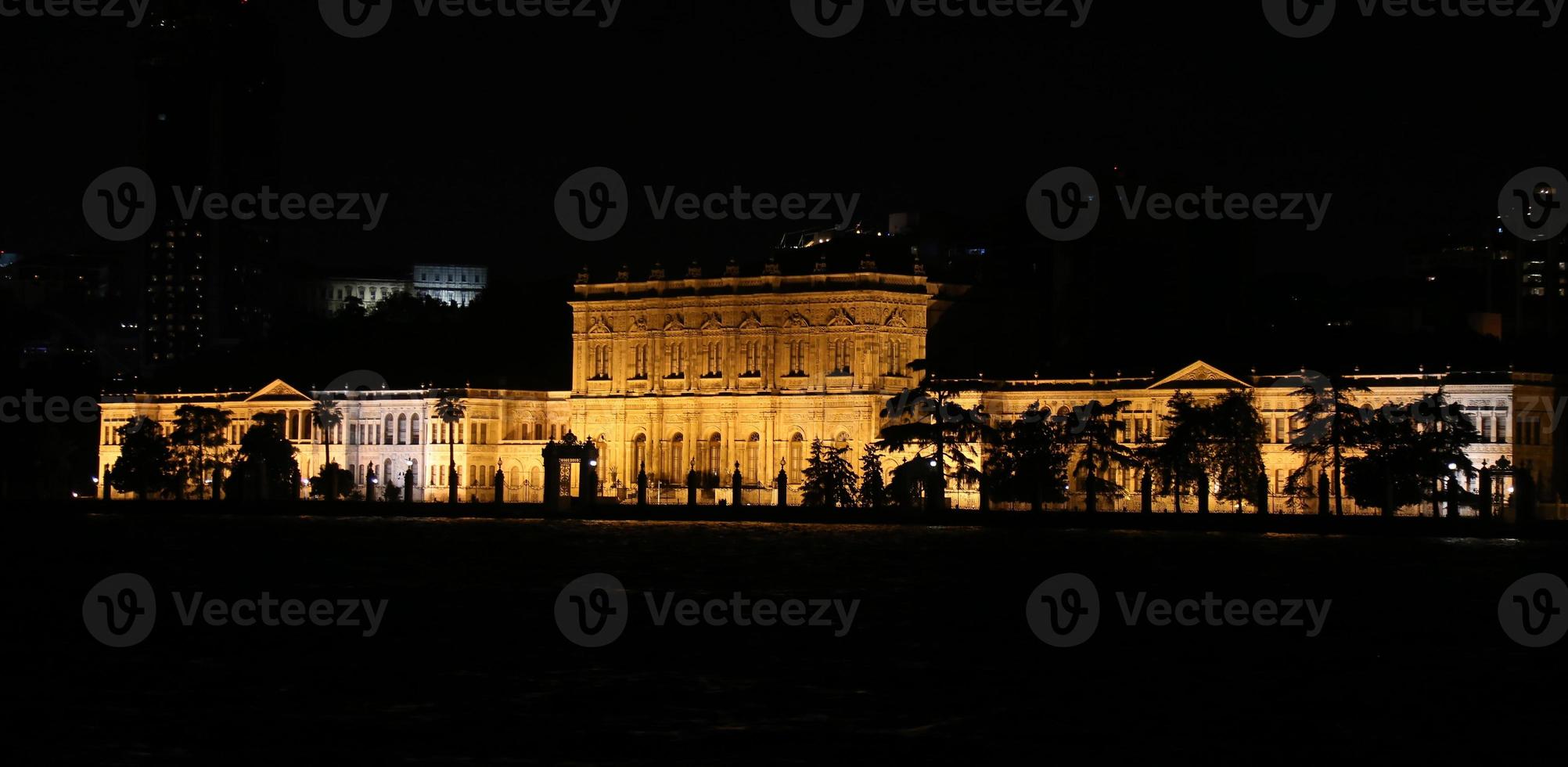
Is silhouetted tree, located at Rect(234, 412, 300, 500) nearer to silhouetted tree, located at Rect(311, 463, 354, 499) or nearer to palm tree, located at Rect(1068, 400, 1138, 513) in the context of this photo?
silhouetted tree, located at Rect(311, 463, 354, 499)

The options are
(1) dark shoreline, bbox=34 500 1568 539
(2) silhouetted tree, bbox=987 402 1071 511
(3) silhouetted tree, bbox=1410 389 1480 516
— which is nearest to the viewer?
(1) dark shoreline, bbox=34 500 1568 539

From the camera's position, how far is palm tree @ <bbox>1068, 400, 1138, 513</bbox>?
129500mm

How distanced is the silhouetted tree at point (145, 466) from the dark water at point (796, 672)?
2469 inches

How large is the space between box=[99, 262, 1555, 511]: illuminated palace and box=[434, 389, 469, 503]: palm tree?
1.60 feet

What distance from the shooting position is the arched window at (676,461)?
520 feet

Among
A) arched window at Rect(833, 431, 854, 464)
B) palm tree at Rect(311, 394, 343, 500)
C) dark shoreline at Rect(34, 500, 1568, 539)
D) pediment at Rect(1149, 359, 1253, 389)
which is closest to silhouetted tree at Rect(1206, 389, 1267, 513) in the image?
dark shoreline at Rect(34, 500, 1568, 539)

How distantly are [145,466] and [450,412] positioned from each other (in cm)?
1842

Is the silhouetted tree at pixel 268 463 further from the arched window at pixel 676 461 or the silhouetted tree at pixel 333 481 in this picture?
the arched window at pixel 676 461

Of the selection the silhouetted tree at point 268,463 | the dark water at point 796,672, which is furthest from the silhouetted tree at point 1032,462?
the silhouetted tree at point 268,463

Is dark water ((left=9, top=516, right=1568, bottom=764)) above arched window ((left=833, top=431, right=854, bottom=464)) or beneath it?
beneath

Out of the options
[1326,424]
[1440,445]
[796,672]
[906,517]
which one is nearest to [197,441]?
[906,517]

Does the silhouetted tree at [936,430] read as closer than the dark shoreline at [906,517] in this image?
No

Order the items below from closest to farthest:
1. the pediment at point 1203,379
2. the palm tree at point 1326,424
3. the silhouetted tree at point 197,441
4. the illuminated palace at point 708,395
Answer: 1. the palm tree at point 1326,424
2. the pediment at point 1203,379
3. the illuminated palace at point 708,395
4. the silhouetted tree at point 197,441

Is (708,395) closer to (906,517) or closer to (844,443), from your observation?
(844,443)
